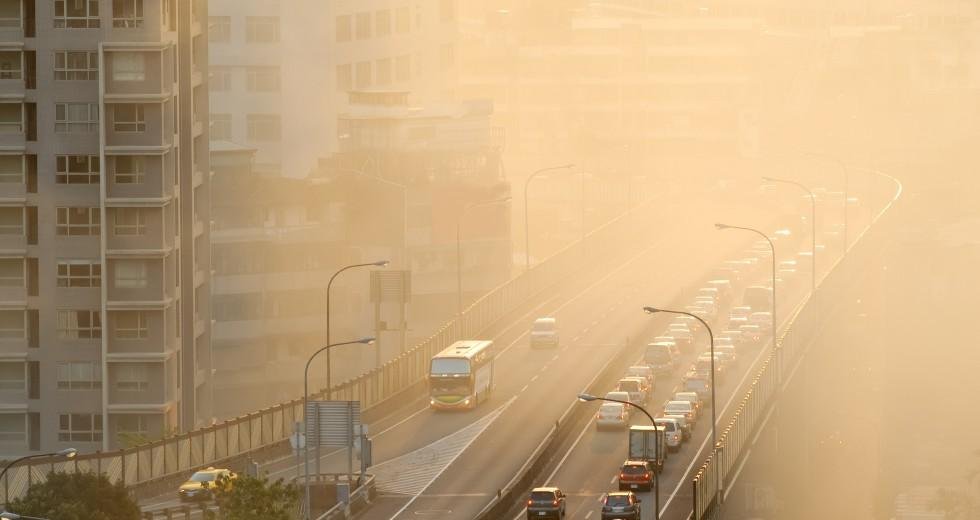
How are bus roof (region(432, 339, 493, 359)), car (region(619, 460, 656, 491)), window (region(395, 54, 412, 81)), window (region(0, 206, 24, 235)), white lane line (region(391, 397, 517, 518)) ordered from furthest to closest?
window (region(395, 54, 412, 81)) < bus roof (region(432, 339, 493, 359)) < window (region(0, 206, 24, 235)) < car (region(619, 460, 656, 491)) < white lane line (region(391, 397, 517, 518))

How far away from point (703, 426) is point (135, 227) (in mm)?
30695

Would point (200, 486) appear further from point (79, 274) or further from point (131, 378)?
point (79, 274)

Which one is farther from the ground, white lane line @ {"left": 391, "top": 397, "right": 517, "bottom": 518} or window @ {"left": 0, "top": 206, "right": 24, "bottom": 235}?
window @ {"left": 0, "top": 206, "right": 24, "bottom": 235}

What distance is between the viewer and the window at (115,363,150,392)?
115312 mm

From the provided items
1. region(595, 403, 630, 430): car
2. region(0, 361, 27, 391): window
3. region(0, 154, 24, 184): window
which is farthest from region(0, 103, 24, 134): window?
region(595, 403, 630, 430): car

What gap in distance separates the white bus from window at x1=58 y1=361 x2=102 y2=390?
56.2 ft

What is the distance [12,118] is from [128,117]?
5.84 meters

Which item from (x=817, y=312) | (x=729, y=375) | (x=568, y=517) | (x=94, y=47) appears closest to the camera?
(x=568, y=517)

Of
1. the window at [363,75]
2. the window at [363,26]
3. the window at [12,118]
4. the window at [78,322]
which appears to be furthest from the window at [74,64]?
the window at [363,75]

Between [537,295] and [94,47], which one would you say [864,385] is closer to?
[537,295]

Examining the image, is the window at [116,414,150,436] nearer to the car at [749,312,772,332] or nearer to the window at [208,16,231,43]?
the car at [749,312,772,332]

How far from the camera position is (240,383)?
15512cm

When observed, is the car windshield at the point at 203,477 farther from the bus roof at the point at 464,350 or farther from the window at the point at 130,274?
the bus roof at the point at 464,350

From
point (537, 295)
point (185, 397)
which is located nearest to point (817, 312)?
point (537, 295)
